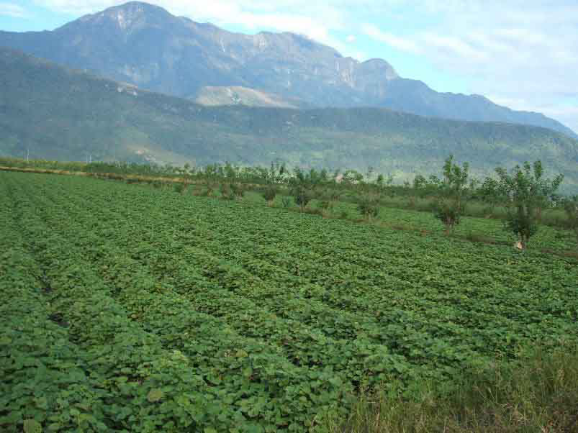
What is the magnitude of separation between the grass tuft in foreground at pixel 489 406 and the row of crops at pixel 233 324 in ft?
1.39

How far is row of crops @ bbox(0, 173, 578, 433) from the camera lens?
6.25 m

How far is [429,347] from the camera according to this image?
8.91m

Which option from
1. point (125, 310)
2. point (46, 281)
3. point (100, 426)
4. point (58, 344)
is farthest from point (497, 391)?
point (46, 281)

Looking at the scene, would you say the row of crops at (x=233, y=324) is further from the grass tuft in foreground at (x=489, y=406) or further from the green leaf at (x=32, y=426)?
the grass tuft in foreground at (x=489, y=406)

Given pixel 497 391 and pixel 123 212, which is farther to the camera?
pixel 123 212

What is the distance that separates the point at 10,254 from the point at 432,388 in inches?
514

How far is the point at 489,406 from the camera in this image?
22.3ft

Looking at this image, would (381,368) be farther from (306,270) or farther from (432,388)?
(306,270)

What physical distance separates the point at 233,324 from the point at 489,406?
5.20 metres

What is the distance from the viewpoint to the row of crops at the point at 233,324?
6254 mm

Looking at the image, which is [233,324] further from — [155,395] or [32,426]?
[32,426]

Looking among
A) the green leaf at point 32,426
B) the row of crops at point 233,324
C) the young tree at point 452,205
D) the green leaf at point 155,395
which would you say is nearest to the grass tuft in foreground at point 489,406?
the row of crops at point 233,324

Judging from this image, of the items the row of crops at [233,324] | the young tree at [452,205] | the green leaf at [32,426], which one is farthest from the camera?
the young tree at [452,205]

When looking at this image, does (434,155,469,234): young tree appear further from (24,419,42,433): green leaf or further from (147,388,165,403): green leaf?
(24,419,42,433): green leaf
